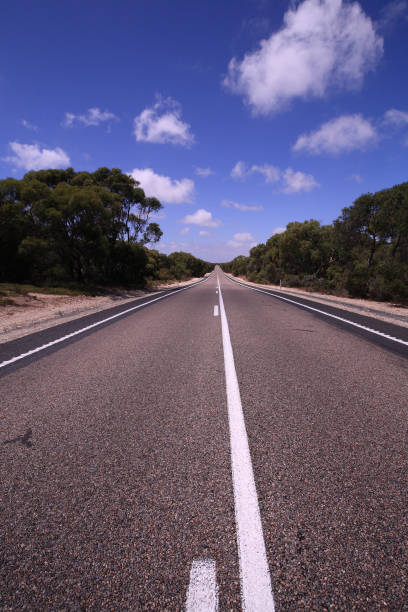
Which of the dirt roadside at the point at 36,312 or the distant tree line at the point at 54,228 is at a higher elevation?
the distant tree line at the point at 54,228

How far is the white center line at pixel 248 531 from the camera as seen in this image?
1.40m

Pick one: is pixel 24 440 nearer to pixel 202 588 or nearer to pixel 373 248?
pixel 202 588

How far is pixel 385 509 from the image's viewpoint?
1.92 m

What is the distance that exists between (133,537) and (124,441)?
3.42 feet

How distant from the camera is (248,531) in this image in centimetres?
176

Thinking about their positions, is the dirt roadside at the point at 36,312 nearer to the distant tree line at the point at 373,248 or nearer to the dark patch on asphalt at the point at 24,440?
the dark patch on asphalt at the point at 24,440

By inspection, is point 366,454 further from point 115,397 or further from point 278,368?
point 115,397

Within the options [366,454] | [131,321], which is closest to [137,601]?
[366,454]

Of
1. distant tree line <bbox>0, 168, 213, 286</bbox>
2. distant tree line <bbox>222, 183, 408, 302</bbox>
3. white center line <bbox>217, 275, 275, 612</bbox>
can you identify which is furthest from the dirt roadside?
distant tree line <bbox>222, 183, 408, 302</bbox>

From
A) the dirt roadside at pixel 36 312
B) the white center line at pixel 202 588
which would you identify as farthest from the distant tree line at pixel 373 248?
the white center line at pixel 202 588

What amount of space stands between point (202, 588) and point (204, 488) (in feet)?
2.24

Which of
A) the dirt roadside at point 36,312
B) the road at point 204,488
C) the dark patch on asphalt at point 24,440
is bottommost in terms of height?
the dirt roadside at point 36,312

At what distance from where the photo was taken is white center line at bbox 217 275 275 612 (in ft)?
4.60

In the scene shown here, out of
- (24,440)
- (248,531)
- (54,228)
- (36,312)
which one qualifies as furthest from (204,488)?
(54,228)
